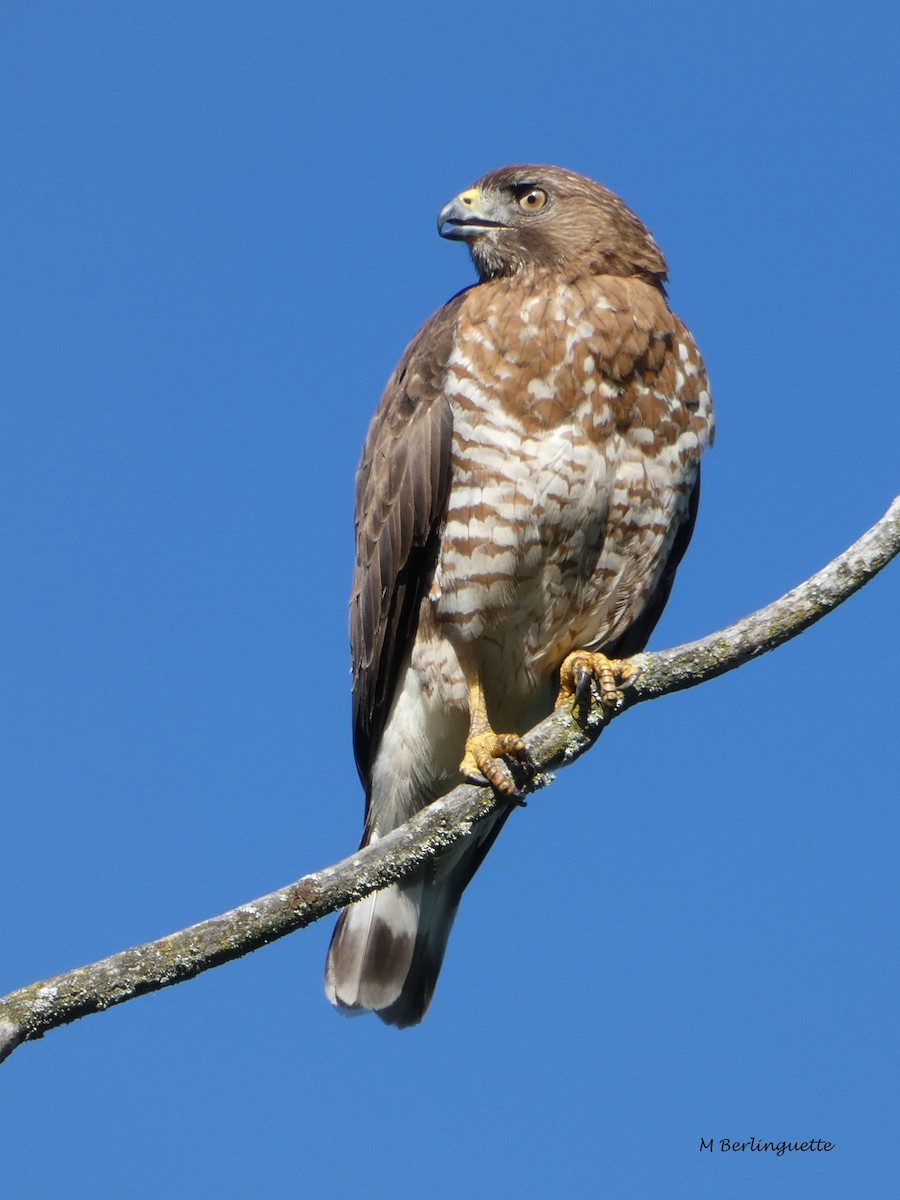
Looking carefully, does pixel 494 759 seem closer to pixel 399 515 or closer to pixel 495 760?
pixel 495 760

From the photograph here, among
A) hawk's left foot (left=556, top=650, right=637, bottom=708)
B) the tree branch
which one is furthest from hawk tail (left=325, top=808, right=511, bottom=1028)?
the tree branch

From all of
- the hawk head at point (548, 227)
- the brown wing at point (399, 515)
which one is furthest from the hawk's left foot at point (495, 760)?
the hawk head at point (548, 227)

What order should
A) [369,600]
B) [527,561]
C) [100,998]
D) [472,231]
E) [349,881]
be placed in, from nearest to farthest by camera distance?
[100,998], [349,881], [527,561], [369,600], [472,231]

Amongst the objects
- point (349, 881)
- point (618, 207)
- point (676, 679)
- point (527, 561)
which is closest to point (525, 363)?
point (527, 561)

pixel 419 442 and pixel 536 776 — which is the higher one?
pixel 419 442

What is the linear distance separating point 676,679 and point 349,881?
3.61 feet

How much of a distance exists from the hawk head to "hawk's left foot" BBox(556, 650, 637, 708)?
1.44m

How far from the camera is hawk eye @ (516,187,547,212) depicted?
18.4 feet

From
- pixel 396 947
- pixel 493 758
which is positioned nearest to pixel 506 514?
pixel 493 758

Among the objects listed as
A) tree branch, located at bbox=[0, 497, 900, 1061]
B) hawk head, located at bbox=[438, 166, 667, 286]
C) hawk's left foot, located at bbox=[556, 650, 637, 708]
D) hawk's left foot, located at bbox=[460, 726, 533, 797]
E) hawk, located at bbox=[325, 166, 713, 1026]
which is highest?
hawk head, located at bbox=[438, 166, 667, 286]

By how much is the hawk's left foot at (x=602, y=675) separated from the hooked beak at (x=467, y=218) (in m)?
1.76

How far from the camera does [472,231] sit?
564 centimetres

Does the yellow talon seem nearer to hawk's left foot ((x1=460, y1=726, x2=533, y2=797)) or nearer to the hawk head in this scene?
hawk's left foot ((x1=460, y1=726, x2=533, y2=797))

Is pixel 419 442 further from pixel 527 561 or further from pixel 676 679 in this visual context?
pixel 676 679
